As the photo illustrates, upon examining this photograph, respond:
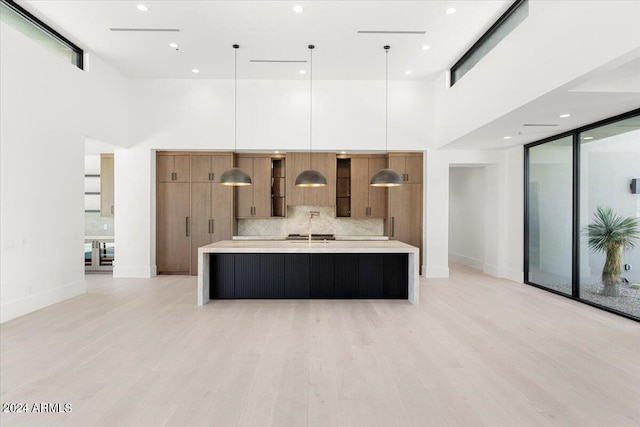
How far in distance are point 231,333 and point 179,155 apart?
4781 mm

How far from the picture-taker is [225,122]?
7059mm

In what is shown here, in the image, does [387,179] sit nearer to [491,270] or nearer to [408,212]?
[408,212]

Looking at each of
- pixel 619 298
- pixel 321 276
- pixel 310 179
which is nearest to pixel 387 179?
pixel 310 179

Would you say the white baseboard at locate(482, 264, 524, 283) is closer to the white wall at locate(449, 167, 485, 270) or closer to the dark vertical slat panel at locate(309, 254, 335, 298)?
the white wall at locate(449, 167, 485, 270)

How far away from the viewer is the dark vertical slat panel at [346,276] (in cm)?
526

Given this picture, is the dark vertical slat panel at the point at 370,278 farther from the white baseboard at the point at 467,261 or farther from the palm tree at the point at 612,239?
the white baseboard at the point at 467,261

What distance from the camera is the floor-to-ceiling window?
14.6ft

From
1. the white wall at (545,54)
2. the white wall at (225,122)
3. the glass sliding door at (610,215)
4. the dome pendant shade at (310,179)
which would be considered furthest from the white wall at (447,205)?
the dome pendant shade at (310,179)

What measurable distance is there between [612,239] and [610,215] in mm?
340

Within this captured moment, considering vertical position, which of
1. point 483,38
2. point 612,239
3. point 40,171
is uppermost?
point 483,38

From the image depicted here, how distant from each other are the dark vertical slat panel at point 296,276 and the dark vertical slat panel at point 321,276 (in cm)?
8

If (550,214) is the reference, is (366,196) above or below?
above

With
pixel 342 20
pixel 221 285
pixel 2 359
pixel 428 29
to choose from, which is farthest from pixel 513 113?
pixel 2 359

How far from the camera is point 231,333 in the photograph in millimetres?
3775
